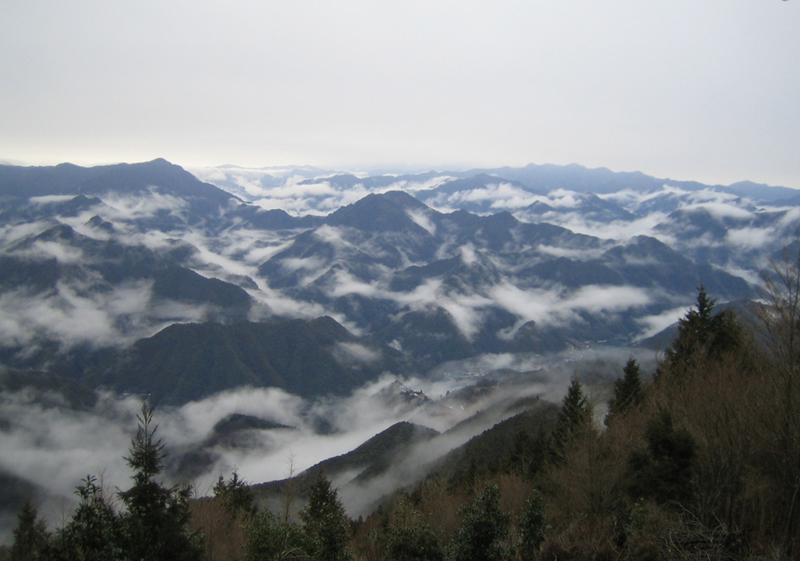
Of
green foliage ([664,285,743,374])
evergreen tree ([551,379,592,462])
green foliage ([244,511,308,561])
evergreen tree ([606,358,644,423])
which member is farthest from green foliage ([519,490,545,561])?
evergreen tree ([606,358,644,423])

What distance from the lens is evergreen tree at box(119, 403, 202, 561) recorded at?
14578 millimetres

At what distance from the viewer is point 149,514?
14727 mm

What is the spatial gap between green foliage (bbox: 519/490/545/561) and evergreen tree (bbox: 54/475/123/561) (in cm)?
1275

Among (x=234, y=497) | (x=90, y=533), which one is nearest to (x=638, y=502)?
(x=90, y=533)

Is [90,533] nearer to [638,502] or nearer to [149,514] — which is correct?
[149,514]

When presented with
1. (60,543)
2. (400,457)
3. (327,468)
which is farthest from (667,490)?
(327,468)

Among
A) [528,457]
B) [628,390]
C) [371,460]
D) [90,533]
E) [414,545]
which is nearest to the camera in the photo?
[90,533]

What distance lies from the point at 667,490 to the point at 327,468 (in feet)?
419

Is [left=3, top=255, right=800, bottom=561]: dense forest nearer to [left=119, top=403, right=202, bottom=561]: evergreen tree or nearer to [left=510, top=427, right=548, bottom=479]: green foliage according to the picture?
[left=119, top=403, right=202, bottom=561]: evergreen tree

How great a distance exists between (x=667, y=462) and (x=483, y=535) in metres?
6.50

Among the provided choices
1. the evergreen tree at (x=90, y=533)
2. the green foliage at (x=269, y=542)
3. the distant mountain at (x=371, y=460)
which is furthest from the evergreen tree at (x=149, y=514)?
the distant mountain at (x=371, y=460)

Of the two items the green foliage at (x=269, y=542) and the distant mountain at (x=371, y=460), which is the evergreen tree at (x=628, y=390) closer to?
Result: the green foliage at (x=269, y=542)

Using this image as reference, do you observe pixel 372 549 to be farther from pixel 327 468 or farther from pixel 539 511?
pixel 327 468

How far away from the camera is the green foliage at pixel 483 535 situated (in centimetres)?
1814
